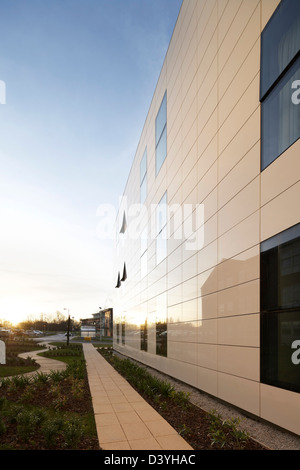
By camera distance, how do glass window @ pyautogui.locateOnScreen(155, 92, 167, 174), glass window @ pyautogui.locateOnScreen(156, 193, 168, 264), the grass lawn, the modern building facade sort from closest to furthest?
the grass lawn
the modern building facade
glass window @ pyautogui.locateOnScreen(156, 193, 168, 264)
glass window @ pyautogui.locateOnScreen(155, 92, 167, 174)

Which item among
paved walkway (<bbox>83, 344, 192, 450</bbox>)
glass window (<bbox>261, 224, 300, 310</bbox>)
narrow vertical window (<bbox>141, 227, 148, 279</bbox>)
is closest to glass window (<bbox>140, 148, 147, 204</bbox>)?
narrow vertical window (<bbox>141, 227, 148, 279</bbox>)

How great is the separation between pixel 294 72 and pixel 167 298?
12380 mm

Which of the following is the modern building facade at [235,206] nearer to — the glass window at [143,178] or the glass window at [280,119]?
the glass window at [280,119]

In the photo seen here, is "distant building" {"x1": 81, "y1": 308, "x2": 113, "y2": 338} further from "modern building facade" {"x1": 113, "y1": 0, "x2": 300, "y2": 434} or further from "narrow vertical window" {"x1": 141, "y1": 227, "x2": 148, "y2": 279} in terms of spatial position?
"modern building facade" {"x1": 113, "y1": 0, "x2": 300, "y2": 434}

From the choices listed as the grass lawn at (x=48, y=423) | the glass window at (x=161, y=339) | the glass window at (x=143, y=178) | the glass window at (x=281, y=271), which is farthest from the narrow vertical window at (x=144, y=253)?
the glass window at (x=281, y=271)

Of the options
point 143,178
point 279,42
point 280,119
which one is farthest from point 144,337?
point 279,42

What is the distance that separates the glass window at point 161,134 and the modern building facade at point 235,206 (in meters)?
0.73

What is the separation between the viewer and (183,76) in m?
14.9

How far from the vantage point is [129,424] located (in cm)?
724

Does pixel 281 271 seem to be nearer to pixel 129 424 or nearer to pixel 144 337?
pixel 129 424

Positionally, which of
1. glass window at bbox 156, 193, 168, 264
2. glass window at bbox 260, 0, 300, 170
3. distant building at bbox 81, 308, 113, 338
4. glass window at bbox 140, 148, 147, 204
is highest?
glass window at bbox 140, 148, 147, 204

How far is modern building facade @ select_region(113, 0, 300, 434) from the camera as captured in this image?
7.06m

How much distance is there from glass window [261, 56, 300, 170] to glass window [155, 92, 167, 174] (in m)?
10.5

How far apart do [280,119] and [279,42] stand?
5.81 feet
